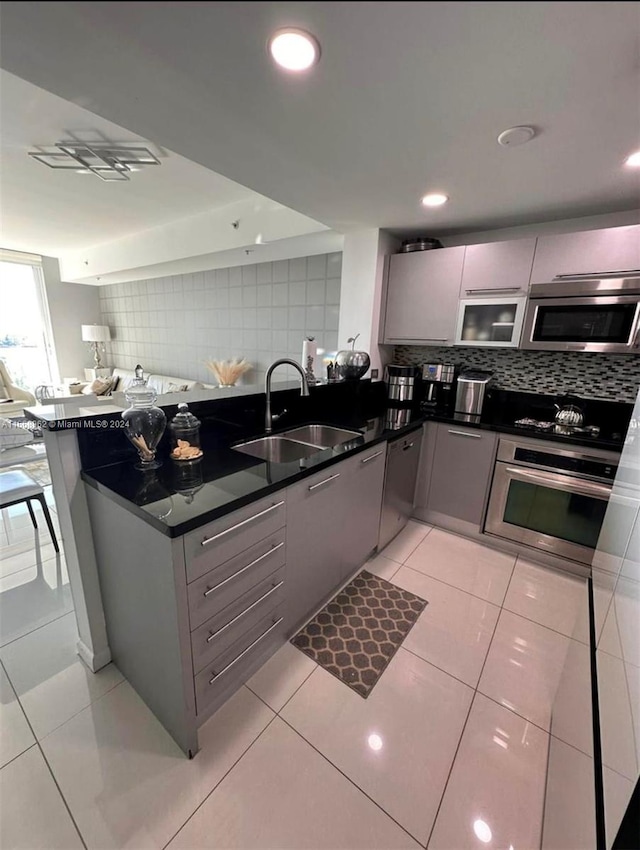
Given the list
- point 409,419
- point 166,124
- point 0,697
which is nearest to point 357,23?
point 166,124

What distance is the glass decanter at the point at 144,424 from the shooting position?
1.30 metres

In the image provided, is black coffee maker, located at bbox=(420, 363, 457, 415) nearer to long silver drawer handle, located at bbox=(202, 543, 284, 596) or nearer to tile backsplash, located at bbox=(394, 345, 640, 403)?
tile backsplash, located at bbox=(394, 345, 640, 403)

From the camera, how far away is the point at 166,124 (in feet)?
4.00

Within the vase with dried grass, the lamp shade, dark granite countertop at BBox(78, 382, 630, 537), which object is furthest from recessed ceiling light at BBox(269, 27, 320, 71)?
the lamp shade

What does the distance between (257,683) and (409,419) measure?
1732 millimetres

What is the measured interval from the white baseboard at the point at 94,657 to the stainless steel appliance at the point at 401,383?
235cm

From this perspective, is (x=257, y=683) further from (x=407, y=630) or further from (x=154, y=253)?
(x=154, y=253)

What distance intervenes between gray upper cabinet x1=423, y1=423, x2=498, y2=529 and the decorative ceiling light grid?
9.28ft

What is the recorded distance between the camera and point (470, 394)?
8.02 feet

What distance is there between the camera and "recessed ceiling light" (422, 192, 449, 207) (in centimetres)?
181

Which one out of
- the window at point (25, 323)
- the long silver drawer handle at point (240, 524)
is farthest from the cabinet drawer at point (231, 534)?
the window at point (25, 323)

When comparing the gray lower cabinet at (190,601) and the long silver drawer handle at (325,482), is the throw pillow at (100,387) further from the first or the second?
the long silver drawer handle at (325,482)

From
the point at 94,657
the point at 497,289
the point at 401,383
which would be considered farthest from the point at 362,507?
the point at 497,289

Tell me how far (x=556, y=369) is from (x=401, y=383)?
42.5 inches
